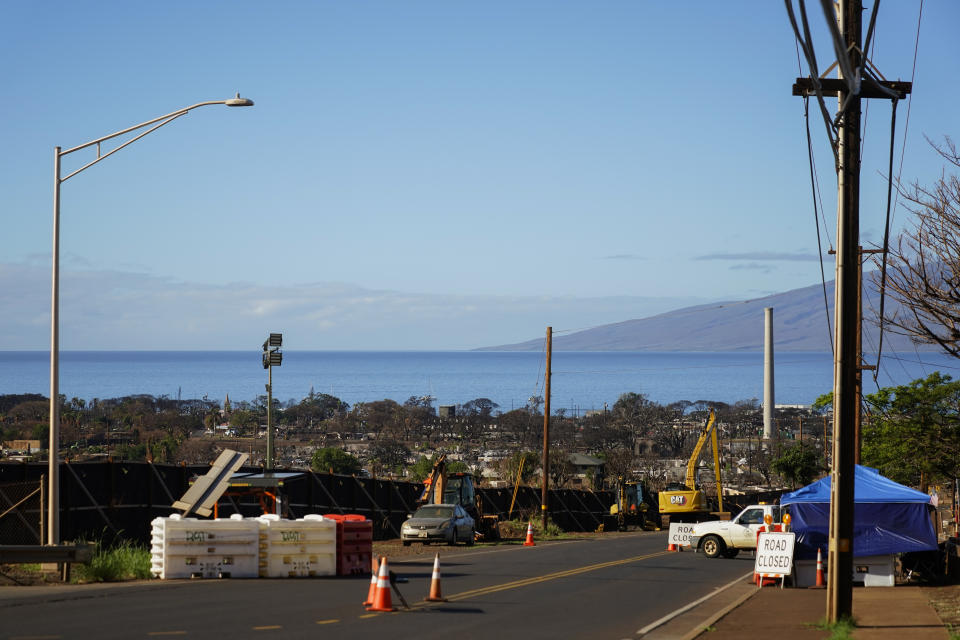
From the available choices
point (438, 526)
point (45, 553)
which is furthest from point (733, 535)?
point (45, 553)

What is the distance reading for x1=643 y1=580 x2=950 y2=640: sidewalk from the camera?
650 inches

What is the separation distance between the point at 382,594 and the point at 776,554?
10270mm

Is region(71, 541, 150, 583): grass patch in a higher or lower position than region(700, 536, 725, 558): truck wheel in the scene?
higher

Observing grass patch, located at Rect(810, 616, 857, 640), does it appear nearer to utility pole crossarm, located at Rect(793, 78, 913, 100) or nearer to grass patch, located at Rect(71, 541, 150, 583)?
utility pole crossarm, located at Rect(793, 78, 913, 100)

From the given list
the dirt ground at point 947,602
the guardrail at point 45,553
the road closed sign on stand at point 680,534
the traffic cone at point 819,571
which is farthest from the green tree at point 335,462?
the dirt ground at point 947,602

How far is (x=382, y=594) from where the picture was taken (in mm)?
17766

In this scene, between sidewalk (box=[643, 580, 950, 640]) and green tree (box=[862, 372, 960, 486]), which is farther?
green tree (box=[862, 372, 960, 486])

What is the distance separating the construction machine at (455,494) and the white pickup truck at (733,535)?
964 centimetres

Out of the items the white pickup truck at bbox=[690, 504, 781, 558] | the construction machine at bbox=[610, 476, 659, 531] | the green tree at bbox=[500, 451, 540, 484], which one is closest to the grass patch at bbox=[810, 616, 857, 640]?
the white pickup truck at bbox=[690, 504, 781, 558]

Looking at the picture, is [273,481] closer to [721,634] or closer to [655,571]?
[655,571]

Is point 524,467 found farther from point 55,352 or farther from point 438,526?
point 55,352

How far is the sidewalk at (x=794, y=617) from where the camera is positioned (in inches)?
650

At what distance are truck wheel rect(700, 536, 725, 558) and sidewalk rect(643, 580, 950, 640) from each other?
1013 centimetres

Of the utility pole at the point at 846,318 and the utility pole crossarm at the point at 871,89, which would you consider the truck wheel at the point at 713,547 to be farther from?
the utility pole crossarm at the point at 871,89
